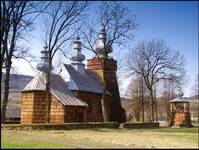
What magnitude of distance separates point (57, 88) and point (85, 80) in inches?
245

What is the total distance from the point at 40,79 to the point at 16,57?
11349 millimetres

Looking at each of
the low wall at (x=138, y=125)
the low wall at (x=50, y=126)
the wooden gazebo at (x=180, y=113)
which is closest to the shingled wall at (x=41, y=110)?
the low wall at (x=50, y=126)

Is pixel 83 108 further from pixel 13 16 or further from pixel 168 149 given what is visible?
pixel 168 149

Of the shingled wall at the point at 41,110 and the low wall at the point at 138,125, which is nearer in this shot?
the shingled wall at the point at 41,110

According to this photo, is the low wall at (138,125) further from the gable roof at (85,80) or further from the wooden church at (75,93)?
the gable roof at (85,80)

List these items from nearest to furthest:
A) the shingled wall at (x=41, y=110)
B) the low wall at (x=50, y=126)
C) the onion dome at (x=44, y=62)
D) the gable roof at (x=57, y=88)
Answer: the low wall at (x=50, y=126)
the shingled wall at (x=41, y=110)
the gable roof at (x=57, y=88)
the onion dome at (x=44, y=62)

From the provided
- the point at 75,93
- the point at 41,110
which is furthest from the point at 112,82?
the point at 41,110

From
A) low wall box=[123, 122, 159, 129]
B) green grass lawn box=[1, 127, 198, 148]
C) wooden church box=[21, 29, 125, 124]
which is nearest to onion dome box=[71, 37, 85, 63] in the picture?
wooden church box=[21, 29, 125, 124]

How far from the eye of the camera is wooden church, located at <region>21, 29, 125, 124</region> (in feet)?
141

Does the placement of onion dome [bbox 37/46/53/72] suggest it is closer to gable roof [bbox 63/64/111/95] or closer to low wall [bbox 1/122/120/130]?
gable roof [bbox 63/64/111/95]

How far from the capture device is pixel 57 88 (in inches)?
1745

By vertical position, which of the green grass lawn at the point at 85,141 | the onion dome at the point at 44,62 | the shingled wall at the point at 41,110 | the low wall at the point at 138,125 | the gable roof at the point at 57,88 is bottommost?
the low wall at the point at 138,125

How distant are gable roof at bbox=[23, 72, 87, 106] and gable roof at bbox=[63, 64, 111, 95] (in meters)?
1.62

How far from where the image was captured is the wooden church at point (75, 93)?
42.9 meters
